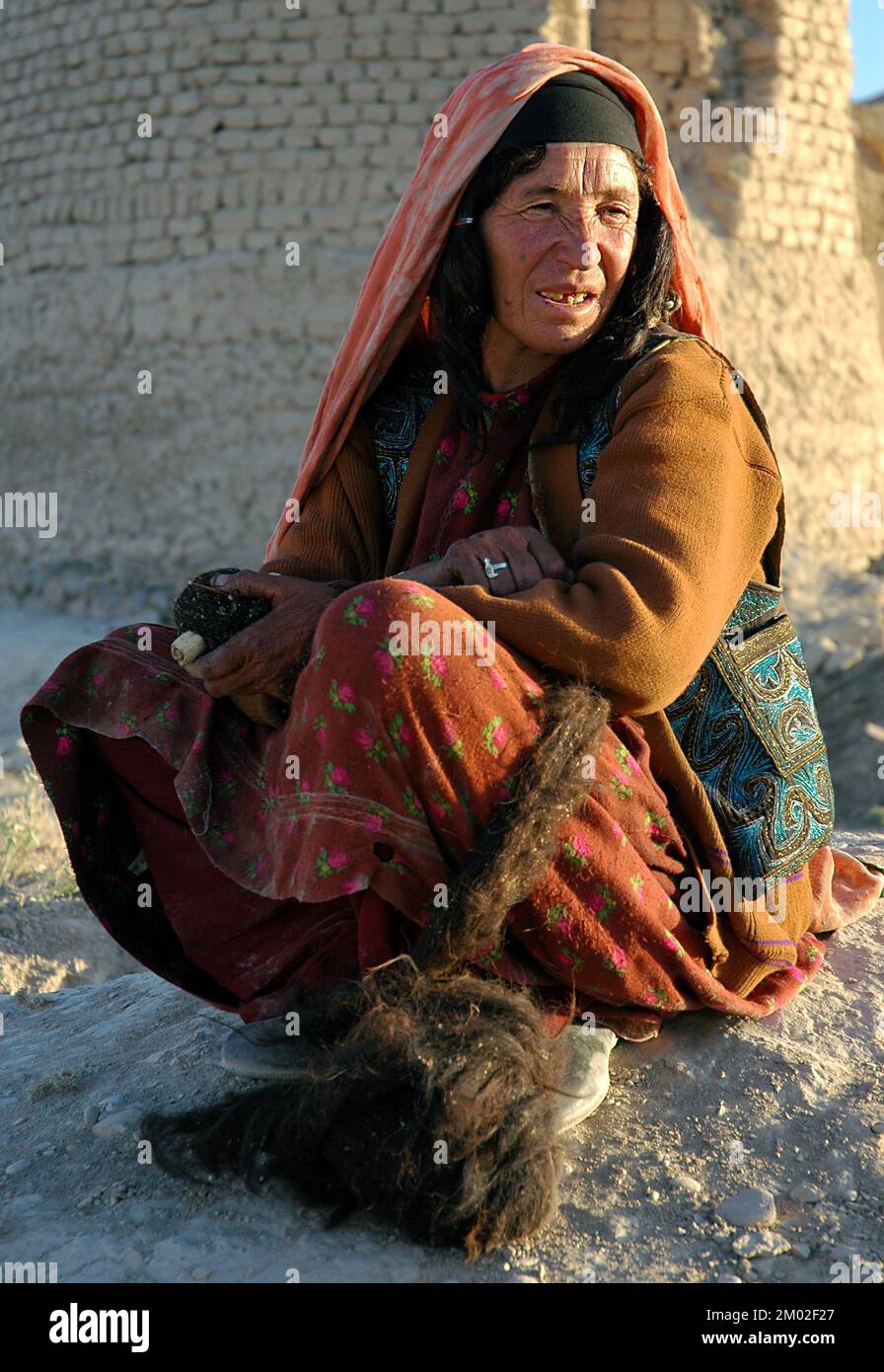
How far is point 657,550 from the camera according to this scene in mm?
2109

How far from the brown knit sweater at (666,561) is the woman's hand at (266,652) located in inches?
2.6

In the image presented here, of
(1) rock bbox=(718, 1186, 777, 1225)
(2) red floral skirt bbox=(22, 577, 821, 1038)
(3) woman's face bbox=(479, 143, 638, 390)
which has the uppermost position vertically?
(3) woman's face bbox=(479, 143, 638, 390)

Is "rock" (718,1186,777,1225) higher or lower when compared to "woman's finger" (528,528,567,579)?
lower

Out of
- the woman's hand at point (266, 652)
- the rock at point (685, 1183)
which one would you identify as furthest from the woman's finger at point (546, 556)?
the rock at point (685, 1183)

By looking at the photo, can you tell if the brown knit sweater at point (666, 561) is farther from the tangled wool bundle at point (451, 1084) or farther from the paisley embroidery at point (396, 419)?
the paisley embroidery at point (396, 419)

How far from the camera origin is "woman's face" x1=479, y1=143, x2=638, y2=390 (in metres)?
2.41

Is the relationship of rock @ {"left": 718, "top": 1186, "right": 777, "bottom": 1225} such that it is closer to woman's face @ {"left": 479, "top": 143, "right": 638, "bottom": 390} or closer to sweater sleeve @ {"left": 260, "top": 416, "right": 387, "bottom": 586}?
sweater sleeve @ {"left": 260, "top": 416, "right": 387, "bottom": 586}

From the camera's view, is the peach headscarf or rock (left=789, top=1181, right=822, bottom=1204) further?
the peach headscarf

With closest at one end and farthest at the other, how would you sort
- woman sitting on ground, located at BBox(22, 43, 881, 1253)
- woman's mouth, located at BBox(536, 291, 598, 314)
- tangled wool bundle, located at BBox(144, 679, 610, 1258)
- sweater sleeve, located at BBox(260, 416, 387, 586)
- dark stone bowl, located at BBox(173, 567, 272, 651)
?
tangled wool bundle, located at BBox(144, 679, 610, 1258)
woman sitting on ground, located at BBox(22, 43, 881, 1253)
dark stone bowl, located at BBox(173, 567, 272, 651)
woman's mouth, located at BBox(536, 291, 598, 314)
sweater sleeve, located at BBox(260, 416, 387, 586)

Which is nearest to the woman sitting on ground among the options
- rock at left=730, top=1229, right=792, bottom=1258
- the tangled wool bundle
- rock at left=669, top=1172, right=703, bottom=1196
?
the tangled wool bundle

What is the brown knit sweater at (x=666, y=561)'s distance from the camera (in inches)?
81.5

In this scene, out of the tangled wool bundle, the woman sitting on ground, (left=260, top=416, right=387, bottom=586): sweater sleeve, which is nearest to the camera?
the tangled wool bundle

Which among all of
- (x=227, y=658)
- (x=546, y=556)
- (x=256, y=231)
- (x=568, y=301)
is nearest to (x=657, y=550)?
(x=546, y=556)

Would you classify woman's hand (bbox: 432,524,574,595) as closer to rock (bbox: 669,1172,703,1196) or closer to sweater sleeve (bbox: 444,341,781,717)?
sweater sleeve (bbox: 444,341,781,717)
